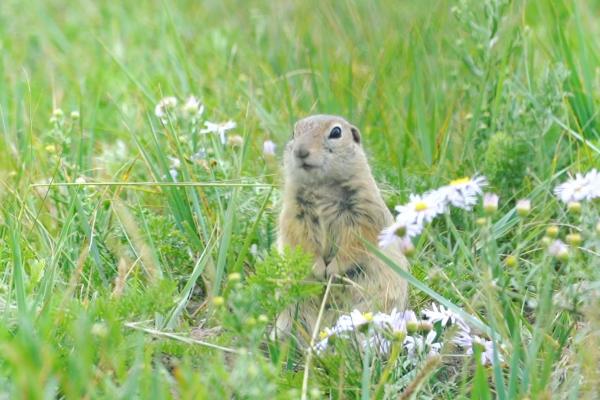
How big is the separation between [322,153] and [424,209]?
95 centimetres

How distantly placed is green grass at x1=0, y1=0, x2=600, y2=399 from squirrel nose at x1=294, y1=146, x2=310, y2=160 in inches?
6.6

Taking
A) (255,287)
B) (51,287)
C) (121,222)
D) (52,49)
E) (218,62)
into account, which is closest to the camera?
(255,287)

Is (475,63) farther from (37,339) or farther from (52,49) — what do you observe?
(52,49)

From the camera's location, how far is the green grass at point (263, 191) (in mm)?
2865

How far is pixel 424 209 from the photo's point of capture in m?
2.94

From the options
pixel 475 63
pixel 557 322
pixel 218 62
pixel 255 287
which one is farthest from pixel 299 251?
pixel 218 62

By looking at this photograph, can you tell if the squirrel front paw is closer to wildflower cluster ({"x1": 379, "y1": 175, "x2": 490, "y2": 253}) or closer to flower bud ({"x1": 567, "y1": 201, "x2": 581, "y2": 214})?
wildflower cluster ({"x1": 379, "y1": 175, "x2": 490, "y2": 253})

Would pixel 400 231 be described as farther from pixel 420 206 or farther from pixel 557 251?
pixel 557 251

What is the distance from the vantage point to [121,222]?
3.93 metres

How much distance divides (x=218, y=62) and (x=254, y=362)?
350cm

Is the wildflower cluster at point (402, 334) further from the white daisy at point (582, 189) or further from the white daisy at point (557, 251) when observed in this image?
the white daisy at point (582, 189)

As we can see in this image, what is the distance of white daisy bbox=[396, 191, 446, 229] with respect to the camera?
115 inches

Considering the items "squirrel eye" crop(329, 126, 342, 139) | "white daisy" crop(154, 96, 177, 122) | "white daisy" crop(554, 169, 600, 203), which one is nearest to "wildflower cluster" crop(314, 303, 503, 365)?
"white daisy" crop(554, 169, 600, 203)

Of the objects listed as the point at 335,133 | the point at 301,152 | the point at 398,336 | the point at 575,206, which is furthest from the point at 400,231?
the point at 335,133
